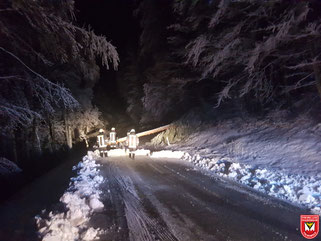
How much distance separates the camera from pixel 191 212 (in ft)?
16.6

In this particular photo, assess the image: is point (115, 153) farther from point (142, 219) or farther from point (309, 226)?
point (309, 226)

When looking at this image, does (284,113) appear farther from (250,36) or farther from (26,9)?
(26,9)

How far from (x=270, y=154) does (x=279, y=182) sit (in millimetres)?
3283

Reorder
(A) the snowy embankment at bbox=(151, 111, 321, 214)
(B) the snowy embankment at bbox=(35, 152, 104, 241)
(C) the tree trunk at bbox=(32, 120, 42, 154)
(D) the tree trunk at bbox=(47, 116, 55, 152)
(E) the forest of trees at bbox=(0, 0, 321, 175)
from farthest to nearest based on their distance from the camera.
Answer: (D) the tree trunk at bbox=(47, 116, 55, 152)
(C) the tree trunk at bbox=(32, 120, 42, 154)
(A) the snowy embankment at bbox=(151, 111, 321, 214)
(E) the forest of trees at bbox=(0, 0, 321, 175)
(B) the snowy embankment at bbox=(35, 152, 104, 241)

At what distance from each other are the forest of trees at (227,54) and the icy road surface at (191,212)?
478 cm

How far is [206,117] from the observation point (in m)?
19.1

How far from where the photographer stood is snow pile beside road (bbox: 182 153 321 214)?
5578 mm

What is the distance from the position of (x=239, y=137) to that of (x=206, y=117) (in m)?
6.07

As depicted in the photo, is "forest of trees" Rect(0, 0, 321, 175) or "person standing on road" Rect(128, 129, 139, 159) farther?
"person standing on road" Rect(128, 129, 139, 159)

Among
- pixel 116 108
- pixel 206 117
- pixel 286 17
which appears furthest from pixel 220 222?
pixel 116 108

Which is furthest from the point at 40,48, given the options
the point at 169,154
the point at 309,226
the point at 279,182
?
the point at 169,154

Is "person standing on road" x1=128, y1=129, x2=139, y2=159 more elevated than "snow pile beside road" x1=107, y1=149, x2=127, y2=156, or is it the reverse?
"person standing on road" x1=128, y1=129, x2=139, y2=159

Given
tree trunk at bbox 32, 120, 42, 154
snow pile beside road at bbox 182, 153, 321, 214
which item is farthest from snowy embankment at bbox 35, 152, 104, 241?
tree trunk at bbox 32, 120, 42, 154

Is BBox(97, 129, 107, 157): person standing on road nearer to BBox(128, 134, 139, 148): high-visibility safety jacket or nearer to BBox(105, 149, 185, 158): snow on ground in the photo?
BBox(105, 149, 185, 158): snow on ground
